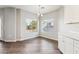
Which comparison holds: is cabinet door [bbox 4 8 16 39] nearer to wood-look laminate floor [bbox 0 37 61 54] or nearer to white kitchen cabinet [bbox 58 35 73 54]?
wood-look laminate floor [bbox 0 37 61 54]

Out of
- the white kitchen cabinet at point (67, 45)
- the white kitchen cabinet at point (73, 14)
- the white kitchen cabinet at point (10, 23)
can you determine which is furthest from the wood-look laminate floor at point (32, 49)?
the white kitchen cabinet at point (10, 23)

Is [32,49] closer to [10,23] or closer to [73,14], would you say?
[73,14]

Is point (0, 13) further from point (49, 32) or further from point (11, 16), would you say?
point (49, 32)

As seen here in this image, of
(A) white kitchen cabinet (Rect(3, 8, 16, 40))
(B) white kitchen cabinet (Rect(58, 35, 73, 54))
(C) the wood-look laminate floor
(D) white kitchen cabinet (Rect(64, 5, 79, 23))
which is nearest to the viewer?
(B) white kitchen cabinet (Rect(58, 35, 73, 54))

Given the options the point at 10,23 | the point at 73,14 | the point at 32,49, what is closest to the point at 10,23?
the point at 10,23

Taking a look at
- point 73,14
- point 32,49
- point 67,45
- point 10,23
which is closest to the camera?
point 67,45

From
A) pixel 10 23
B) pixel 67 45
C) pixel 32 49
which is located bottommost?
pixel 32 49

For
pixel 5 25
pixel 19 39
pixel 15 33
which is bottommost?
pixel 19 39

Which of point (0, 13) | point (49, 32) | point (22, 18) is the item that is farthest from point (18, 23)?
point (49, 32)

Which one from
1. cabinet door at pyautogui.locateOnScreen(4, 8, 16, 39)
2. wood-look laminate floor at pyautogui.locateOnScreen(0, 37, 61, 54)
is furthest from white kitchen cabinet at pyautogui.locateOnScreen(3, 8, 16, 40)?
wood-look laminate floor at pyautogui.locateOnScreen(0, 37, 61, 54)

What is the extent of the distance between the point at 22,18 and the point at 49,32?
143 cm

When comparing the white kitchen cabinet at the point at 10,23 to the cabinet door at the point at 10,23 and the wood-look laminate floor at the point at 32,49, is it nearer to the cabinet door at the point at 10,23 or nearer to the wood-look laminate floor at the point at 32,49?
the cabinet door at the point at 10,23

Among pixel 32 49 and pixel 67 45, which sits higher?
pixel 67 45
